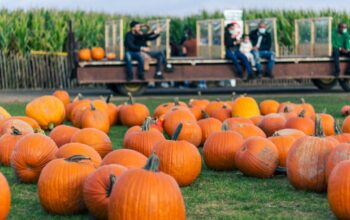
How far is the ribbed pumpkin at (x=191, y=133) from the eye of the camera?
8.20 m

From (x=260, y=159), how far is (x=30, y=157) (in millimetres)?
1946

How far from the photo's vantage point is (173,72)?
64.7 feet

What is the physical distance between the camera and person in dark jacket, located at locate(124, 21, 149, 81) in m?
18.5

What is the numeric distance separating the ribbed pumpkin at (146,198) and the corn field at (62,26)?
22.3m

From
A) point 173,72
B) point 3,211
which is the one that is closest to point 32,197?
point 3,211

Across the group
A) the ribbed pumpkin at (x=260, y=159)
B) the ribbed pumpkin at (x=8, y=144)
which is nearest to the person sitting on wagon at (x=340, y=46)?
the ribbed pumpkin at (x=260, y=159)

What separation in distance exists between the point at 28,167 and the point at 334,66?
50.2 feet

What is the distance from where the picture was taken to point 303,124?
8.23 meters

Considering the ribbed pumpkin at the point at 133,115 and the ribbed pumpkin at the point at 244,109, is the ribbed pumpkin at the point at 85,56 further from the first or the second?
the ribbed pumpkin at the point at 244,109

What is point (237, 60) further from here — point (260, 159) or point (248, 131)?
point (260, 159)

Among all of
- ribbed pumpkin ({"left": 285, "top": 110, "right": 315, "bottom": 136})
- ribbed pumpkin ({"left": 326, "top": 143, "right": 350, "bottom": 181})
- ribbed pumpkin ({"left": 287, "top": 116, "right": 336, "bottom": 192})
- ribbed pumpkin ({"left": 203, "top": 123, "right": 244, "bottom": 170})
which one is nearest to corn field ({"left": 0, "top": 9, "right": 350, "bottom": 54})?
ribbed pumpkin ({"left": 285, "top": 110, "right": 315, "bottom": 136})

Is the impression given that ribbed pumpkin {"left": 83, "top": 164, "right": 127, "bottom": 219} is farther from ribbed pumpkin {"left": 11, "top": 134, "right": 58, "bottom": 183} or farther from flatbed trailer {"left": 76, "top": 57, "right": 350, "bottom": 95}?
flatbed trailer {"left": 76, "top": 57, "right": 350, "bottom": 95}

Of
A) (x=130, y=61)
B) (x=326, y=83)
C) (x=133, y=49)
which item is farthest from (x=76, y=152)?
(x=326, y=83)

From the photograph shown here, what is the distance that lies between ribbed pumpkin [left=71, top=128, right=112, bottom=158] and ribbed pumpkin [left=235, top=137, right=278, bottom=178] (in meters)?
1.40
